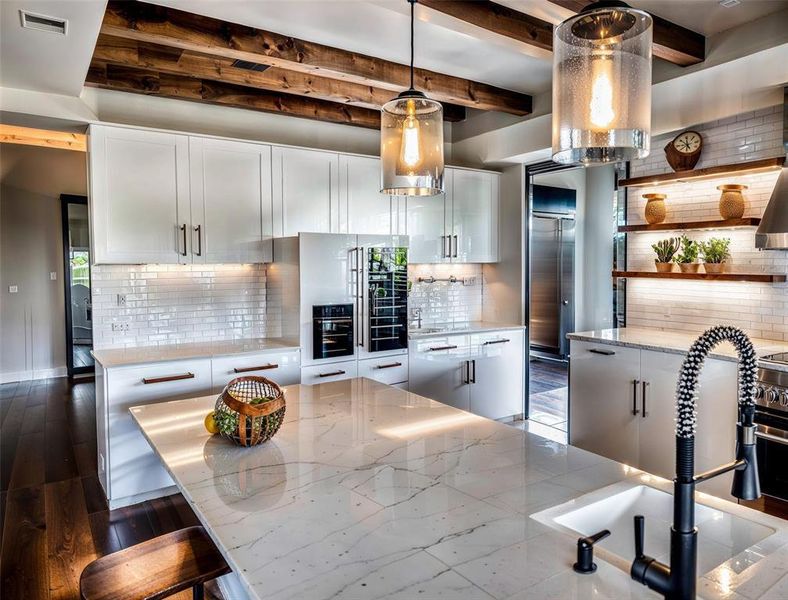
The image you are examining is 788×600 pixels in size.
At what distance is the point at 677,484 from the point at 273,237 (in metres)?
3.68

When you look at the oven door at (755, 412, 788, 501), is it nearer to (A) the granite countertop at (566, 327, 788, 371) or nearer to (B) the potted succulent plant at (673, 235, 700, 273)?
(A) the granite countertop at (566, 327, 788, 371)

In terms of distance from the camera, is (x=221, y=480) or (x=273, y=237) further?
(x=273, y=237)

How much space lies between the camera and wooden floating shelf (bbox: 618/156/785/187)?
342cm

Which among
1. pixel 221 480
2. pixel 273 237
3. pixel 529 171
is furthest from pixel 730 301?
pixel 221 480

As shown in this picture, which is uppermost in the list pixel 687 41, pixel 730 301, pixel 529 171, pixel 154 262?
pixel 687 41

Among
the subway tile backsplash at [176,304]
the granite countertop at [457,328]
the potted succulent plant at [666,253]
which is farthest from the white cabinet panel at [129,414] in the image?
the potted succulent plant at [666,253]

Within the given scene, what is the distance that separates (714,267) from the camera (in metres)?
3.80

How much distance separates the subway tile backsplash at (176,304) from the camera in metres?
3.96

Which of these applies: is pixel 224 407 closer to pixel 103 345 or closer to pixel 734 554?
pixel 734 554

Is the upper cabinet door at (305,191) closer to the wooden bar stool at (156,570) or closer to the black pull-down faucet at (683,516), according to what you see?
the wooden bar stool at (156,570)

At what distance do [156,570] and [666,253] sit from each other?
3.78 m

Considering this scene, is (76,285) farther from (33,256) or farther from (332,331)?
(332,331)

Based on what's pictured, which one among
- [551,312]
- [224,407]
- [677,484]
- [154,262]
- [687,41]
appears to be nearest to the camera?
[677,484]

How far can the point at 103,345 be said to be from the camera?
156 inches
